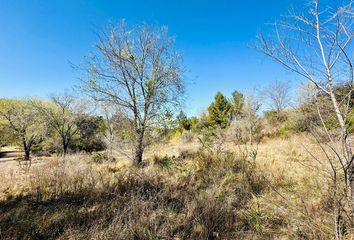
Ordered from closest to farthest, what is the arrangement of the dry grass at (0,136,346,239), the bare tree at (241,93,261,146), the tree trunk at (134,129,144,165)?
the dry grass at (0,136,346,239) → the tree trunk at (134,129,144,165) → the bare tree at (241,93,261,146)

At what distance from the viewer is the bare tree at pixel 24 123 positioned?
693 inches

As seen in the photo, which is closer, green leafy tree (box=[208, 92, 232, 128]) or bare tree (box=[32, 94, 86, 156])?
bare tree (box=[32, 94, 86, 156])

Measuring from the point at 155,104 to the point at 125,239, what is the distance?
5.64 meters

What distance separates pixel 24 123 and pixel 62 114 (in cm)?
402

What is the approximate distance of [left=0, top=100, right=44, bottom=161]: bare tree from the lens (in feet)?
57.7

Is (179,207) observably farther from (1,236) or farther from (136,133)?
(136,133)

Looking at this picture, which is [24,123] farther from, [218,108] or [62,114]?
[218,108]

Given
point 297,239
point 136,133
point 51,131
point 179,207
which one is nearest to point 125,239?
point 179,207

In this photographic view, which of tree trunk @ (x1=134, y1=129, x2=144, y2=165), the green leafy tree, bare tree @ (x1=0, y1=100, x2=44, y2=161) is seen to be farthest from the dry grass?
the green leafy tree

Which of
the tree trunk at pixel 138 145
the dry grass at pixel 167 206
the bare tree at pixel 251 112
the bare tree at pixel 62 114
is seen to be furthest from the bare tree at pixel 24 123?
the bare tree at pixel 251 112

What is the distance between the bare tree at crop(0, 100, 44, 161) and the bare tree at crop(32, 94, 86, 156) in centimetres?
100

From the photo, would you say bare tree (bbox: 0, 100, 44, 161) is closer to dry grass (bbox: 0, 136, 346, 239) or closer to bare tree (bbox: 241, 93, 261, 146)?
dry grass (bbox: 0, 136, 346, 239)

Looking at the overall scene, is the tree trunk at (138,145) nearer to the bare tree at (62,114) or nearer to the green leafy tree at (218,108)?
the bare tree at (62,114)

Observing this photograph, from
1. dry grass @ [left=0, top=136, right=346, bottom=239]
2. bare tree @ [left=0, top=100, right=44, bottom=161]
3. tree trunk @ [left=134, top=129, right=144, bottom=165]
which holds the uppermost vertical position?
bare tree @ [left=0, top=100, right=44, bottom=161]
